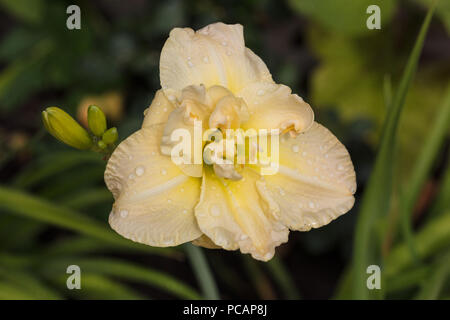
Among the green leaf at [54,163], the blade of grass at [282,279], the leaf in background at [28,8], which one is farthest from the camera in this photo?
the leaf in background at [28,8]

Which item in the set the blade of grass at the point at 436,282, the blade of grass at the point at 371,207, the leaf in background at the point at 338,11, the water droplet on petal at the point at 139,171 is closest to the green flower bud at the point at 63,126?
the water droplet on petal at the point at 139,171

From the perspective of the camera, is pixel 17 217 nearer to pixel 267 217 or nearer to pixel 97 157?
pixel 97 157

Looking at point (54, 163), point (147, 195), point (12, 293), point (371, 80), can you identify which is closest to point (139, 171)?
point (147, 195)

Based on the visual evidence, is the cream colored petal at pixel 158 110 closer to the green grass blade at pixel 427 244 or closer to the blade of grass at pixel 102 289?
the blade of grass at pixel 102 289

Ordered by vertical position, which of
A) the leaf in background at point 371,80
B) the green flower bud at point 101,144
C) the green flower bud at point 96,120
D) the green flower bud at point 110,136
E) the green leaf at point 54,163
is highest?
the leaf in background at point 371,80

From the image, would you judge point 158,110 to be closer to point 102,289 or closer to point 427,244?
point 102,289
